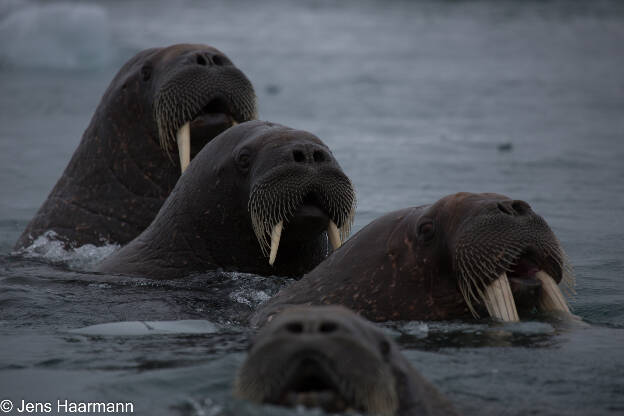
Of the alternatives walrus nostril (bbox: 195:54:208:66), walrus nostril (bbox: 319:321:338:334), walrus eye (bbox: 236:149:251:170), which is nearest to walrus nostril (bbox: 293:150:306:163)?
walrus eye (bbox: 236:149:251:170)

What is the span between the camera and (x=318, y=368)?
3729mm

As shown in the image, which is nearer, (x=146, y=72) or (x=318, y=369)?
(x=318, y=369)

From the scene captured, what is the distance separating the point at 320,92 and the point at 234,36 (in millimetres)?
13724

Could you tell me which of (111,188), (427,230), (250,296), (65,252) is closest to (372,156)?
(111,188)

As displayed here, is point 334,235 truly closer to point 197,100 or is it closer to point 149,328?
point 149,328

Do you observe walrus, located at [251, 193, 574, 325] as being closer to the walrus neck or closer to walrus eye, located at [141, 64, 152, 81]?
the walrus neck

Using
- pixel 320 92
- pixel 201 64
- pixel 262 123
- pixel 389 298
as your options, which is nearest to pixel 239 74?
pixel 201 64

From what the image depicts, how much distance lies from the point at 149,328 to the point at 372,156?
37.2ft

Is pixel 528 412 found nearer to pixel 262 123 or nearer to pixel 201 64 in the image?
pixel 262 123

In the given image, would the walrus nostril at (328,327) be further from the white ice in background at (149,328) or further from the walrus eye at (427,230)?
the white ice in background at (149,328)

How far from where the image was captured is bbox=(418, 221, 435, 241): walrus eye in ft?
19.2

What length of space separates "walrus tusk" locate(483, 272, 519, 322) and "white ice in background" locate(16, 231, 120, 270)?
417 cm
